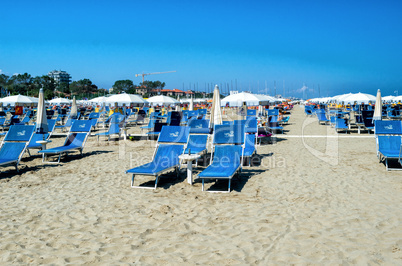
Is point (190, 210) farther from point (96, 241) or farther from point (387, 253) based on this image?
point (387, 253)

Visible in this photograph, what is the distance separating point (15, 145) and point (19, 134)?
0.46 m

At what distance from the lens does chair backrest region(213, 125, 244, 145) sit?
6613mm

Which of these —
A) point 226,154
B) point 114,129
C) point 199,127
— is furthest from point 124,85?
point 226,154

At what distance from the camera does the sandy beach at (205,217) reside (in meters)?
2.96

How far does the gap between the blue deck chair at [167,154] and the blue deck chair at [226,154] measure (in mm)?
672

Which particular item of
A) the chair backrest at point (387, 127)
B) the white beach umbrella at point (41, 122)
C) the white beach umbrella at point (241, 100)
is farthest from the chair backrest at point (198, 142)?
the white beach umbrella at point (241, 100)

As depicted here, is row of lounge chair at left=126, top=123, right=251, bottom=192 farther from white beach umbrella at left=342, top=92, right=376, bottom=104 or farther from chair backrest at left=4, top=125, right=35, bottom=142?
white beach umbrella at left=342, top=92, right=376, bottom=104

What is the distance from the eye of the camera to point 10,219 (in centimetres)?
385

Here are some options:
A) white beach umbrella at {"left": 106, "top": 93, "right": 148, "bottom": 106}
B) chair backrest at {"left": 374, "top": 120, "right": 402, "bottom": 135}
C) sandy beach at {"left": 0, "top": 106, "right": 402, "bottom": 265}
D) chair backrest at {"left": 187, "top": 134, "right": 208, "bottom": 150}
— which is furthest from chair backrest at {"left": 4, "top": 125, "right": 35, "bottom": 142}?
white beach umbrella at {"left": 106, "top": 93, "right": 148, "bottom": 106}

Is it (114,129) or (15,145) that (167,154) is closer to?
(15,145)

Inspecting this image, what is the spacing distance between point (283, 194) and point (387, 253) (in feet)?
6.67

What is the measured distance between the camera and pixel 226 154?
20.4 feet

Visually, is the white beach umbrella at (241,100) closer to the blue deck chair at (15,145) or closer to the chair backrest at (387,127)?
the chair backrest at (387,127)

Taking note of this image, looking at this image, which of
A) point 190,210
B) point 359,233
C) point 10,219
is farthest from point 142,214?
point 359,233
